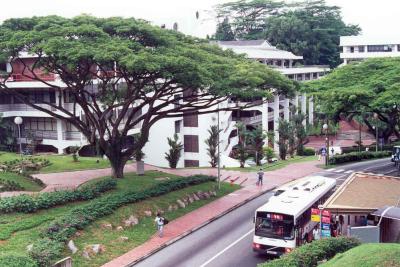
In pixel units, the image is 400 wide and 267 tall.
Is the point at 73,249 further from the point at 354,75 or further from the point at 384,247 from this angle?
the point at 354,75

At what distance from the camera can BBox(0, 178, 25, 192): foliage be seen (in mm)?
31220

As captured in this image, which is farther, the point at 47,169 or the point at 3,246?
the point at 47,169

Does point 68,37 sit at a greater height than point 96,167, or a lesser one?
greater

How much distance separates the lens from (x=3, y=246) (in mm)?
21859

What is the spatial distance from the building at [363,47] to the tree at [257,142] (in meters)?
46.4

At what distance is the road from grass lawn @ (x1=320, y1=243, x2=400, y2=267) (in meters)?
7.97

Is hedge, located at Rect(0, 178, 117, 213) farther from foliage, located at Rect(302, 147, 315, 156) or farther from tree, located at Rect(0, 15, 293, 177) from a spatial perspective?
foliage, located at Rect(302, 147, 315, 156)

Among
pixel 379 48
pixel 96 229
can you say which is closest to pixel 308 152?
pixel 379 48

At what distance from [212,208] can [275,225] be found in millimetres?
10379

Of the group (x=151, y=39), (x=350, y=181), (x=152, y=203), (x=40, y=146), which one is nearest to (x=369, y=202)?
(x=350, y=181)

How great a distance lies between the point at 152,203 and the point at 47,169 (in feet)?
43.2

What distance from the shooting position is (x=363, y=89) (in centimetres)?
4231

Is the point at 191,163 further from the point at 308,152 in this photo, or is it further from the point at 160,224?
the point at 160,224

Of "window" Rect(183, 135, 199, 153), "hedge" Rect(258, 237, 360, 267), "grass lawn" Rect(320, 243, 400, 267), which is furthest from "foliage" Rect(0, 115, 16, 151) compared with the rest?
"grass lawn" Rect(320, 243, 400, 267)
